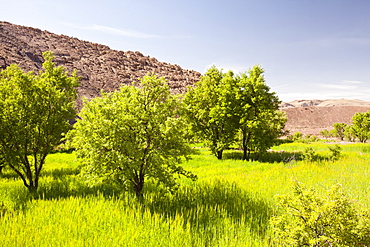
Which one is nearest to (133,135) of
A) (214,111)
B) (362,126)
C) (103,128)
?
(103,128)

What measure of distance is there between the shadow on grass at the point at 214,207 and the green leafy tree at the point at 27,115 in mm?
6240

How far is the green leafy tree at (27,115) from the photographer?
368 inches

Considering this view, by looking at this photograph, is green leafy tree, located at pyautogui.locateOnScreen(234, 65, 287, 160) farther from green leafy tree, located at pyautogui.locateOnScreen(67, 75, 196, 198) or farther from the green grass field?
green leafy tree, located at pyautogui.locateOnScreen(67, 75, 196, 198)

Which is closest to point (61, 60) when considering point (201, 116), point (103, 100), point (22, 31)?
point (22, 31)

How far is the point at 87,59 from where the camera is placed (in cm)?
8456

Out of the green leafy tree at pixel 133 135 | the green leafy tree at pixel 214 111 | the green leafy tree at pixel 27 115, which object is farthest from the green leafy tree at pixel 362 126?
the green leafy tree at pixel 27 115

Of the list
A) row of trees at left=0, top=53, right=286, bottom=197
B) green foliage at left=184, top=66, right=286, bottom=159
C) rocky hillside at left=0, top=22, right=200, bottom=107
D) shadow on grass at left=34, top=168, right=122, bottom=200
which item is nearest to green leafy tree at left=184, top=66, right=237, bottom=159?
green foliage at left=184, top=66, right=286, bottom=159

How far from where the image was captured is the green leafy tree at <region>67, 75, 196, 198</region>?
23.9 ft

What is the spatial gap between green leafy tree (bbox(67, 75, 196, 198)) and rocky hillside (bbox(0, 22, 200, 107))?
190 feet

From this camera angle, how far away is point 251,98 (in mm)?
20297

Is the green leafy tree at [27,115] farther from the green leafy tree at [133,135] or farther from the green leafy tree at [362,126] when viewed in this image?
the green leafy tree at [362,126]

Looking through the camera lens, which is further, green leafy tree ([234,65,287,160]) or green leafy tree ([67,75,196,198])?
green leafy tree ([234,65,287,160])

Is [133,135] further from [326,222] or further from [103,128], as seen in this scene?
[326,222]

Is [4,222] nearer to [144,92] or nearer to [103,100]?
[103,100]
